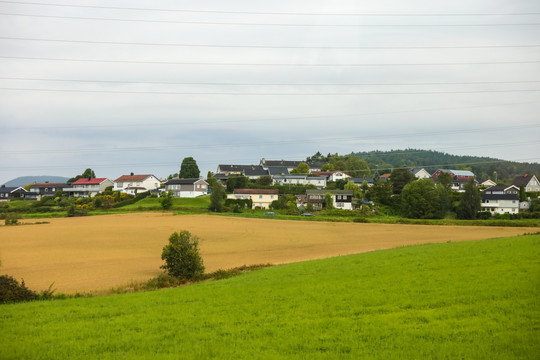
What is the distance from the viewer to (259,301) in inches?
657

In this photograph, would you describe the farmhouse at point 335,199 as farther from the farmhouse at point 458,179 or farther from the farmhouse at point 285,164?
the farmhouse at point 285,164

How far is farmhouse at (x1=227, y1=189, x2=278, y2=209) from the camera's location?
87562 millimetres

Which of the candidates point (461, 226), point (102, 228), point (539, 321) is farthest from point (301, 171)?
point (539, 321)

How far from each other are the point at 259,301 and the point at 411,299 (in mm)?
5656

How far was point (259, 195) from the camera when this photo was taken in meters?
88.1

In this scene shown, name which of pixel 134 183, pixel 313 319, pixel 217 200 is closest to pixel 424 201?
pixel 217 200

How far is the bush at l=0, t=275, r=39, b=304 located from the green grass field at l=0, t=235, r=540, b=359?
1.70 m

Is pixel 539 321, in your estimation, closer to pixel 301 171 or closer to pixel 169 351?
pixel 169 351

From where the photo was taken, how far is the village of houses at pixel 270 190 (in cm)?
8312

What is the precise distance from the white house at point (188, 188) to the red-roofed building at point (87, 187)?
26334 mm

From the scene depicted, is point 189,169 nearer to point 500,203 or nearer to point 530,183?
point 500,203

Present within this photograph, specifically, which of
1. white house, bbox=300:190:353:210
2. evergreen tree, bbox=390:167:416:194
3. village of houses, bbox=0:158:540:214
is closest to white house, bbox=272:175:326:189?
village of houses, bbox=0:158:540:214

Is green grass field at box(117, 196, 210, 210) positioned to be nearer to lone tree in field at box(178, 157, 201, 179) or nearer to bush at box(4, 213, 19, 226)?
bush at box(4, 213, 19, 226)

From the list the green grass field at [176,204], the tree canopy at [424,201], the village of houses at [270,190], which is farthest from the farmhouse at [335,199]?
the green grass field at [176,204]
